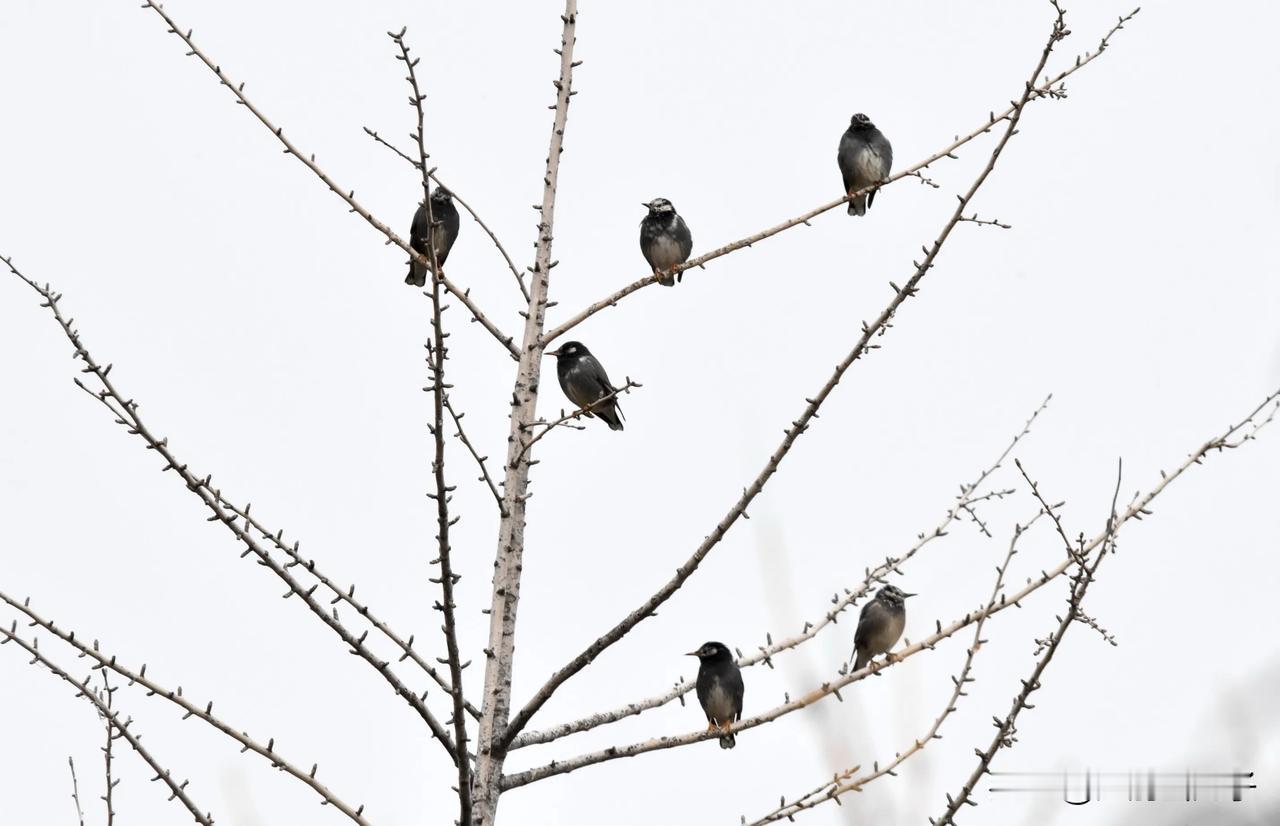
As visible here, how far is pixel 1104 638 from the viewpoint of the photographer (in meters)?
4.73

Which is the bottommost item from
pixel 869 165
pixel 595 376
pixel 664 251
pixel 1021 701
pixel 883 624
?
pixel 1021 701

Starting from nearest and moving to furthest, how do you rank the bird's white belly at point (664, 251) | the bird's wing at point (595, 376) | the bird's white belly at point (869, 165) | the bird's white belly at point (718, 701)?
1. the bird's white belly at point (718, 701)
2. the bird's wing at point (595, 376)
3. the bird's white belly at point (664, 251)
4. the bird's white belly at point (869, 165)

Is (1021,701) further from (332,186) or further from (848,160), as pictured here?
(848,160)

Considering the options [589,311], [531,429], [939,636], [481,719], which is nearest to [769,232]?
[589,311]

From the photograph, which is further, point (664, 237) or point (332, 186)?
point (664, 237)

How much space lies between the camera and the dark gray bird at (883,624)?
1015 cm

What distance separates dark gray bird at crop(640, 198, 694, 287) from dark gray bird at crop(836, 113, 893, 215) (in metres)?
1.27

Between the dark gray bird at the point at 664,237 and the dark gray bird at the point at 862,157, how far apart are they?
127cm

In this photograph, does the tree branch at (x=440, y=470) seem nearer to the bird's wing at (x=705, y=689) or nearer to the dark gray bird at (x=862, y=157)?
the bird's wing at (x=705, y=689)

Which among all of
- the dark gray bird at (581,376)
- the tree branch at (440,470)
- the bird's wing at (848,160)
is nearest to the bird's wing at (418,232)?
the dark gray bird at (581,376)

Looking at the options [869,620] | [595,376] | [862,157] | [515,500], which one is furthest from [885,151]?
[515,500]

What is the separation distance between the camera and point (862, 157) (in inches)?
469

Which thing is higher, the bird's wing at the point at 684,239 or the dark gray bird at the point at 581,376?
the bird's wing at the point at 684,239

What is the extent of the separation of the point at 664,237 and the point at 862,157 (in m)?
1.61
